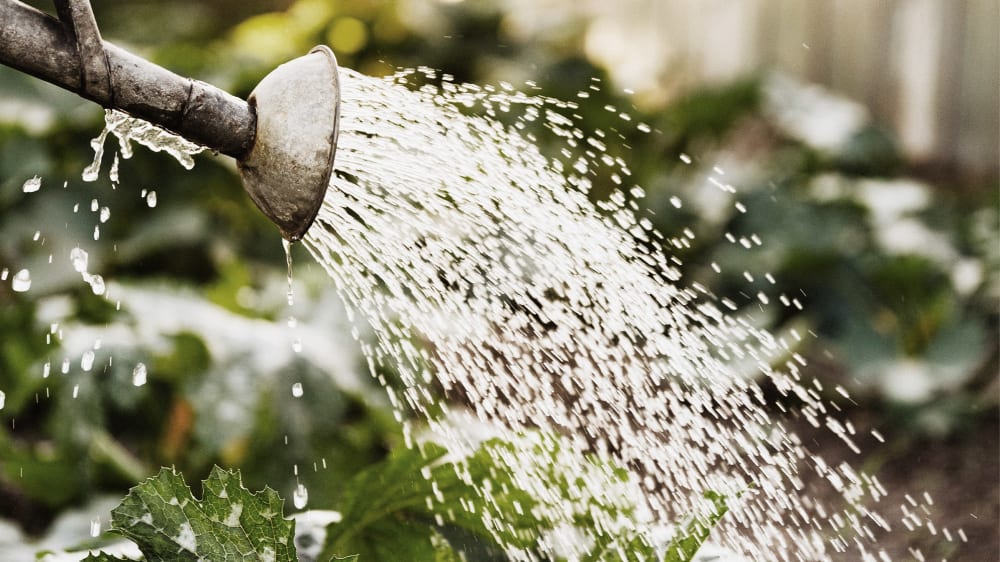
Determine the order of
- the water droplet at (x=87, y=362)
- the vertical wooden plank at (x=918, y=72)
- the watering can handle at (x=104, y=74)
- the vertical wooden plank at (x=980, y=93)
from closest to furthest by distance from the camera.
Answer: the watering can handle at (x=104, y=74) → the water droplet at (x=87, y=362) → the vertical wooden plank at (x=980, y=93) → the vertical wooden plank at (x=918, y=72)

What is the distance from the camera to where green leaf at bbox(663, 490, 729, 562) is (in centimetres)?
102

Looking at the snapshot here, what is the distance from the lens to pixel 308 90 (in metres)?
1.07

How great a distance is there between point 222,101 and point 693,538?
2.08 ft

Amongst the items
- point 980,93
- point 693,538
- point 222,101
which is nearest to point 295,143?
point 222,101

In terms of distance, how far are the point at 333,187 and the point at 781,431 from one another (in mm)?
1909

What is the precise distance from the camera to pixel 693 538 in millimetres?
1017

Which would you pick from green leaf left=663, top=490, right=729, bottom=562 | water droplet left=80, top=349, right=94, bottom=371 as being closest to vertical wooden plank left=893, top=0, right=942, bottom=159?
water droplet left=80, top=349, right=94, bottom=371

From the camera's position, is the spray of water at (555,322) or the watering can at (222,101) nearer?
the watering can at (222,101)

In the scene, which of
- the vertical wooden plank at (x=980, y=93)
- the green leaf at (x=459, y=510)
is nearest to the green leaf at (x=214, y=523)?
the green leaf at (x=459, y=510)

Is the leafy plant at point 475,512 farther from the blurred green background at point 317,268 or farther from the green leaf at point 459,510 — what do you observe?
the blurred green background at point 317,268

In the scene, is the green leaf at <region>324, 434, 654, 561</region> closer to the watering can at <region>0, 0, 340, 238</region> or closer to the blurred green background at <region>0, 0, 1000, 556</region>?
the watering can at <region>0, 0, 340, 238</region>

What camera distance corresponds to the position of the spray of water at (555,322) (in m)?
1.47

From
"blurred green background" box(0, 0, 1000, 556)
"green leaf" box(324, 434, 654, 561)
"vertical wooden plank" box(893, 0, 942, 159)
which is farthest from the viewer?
"vertical wooden plank" box(893, 0, 942, 159)

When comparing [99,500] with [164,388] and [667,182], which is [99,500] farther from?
[667,182]
